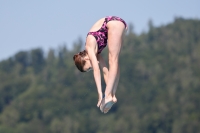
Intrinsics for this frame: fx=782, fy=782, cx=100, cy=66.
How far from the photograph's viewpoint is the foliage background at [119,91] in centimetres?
11819

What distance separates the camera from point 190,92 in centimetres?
12988

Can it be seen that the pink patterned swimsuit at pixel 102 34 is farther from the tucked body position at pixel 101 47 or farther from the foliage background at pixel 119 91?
the foliage background at pixel 119 91

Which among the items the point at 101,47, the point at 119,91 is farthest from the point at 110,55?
the point at 119,91

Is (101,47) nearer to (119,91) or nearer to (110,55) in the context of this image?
(110,55)

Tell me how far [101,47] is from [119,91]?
109 meters

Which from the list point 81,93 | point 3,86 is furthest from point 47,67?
point 81,93

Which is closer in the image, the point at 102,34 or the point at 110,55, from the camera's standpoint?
the point at 102,34

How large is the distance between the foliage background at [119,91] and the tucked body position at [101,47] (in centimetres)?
9105

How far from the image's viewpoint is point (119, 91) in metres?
127

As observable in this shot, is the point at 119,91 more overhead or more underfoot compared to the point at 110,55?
more underfoot

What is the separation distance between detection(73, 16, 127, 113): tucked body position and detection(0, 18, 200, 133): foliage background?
299 feet

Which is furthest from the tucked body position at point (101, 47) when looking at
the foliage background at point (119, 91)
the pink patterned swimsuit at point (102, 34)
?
the foliage background at point (119, 91)

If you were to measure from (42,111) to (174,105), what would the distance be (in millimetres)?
21036

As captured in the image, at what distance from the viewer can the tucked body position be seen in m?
17.6
